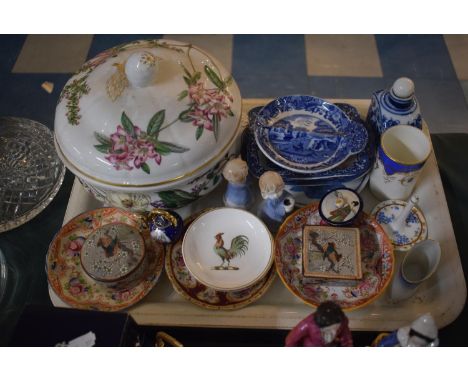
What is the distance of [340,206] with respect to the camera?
0.90 m

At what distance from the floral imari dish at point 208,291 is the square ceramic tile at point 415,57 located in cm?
132

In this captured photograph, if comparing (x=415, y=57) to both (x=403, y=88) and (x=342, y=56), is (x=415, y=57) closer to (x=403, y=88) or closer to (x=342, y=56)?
(x=342, y=56)

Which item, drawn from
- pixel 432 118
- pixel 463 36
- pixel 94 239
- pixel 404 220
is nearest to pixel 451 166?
pixel 404 220

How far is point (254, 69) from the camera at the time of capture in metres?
1.86

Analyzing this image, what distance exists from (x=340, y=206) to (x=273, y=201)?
0.45 feet

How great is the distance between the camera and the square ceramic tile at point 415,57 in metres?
1.84

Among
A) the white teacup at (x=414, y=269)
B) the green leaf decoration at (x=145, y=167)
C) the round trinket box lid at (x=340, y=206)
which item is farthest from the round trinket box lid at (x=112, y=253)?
the white teacup at (x=414, y=269)

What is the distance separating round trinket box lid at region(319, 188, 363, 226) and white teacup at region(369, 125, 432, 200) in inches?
3.6

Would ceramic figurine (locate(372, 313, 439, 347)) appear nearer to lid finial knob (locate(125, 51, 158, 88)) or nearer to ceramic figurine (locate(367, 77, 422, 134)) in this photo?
ceramic figurine (locate(367, 77, 422, 134))

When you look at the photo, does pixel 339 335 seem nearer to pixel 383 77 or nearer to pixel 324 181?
pixel 324 181

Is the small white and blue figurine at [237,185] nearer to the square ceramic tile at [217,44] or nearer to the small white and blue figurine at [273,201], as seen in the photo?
the small white and blue figurine at [273,201]

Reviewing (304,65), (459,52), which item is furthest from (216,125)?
(459,52)

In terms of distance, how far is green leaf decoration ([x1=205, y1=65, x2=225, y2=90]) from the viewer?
861 mm

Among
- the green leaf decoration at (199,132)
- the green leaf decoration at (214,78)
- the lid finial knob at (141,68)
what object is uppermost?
the lid finial knob at (141,68)
